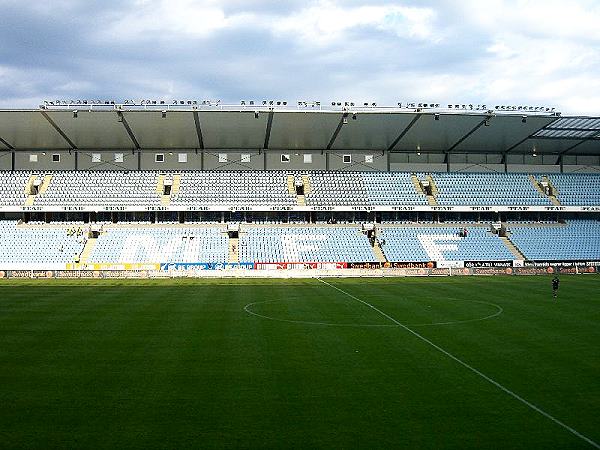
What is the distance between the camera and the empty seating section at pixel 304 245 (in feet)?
186

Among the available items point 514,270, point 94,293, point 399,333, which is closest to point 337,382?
point 399,333

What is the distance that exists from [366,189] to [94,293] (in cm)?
3772

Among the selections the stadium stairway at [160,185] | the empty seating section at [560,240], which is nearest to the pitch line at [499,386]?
the empty seating section at [560,240]

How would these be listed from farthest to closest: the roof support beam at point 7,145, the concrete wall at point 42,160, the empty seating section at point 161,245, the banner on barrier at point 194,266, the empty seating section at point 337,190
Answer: the concrete wall at point 42,160
the empty seating section at point 337,190
the roof support beam at point 7,145
the empty seating section at point 161,245
the banner on barrier at point 194,266

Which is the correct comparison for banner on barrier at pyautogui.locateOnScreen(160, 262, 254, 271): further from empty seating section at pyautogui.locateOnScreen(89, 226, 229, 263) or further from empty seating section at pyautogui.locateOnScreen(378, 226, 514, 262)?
empty seating section at pyautogui.locateOnScreen(378, 226, 514, 262)

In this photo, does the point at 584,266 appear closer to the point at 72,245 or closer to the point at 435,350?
the point at 435,350

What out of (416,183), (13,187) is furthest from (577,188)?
(13,187)

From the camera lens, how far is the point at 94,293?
35.2 m

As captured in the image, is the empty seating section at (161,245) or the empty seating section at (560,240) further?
the empty seating section at (560,240)

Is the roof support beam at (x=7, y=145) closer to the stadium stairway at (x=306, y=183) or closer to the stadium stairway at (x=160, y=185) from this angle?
the stadium stairway at (x=160, y=185)

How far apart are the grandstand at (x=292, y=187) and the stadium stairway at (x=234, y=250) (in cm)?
14

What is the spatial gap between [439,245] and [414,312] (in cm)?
3483

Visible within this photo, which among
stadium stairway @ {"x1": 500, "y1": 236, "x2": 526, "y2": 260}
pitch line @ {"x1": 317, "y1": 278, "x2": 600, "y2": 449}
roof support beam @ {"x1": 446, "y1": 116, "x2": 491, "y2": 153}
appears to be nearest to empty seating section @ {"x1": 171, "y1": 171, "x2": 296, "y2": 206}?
roof support beam @ {"x1": 446, "y1": 116, "x2": 491, "y2": 153}

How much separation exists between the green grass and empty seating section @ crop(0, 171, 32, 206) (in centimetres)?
3671
